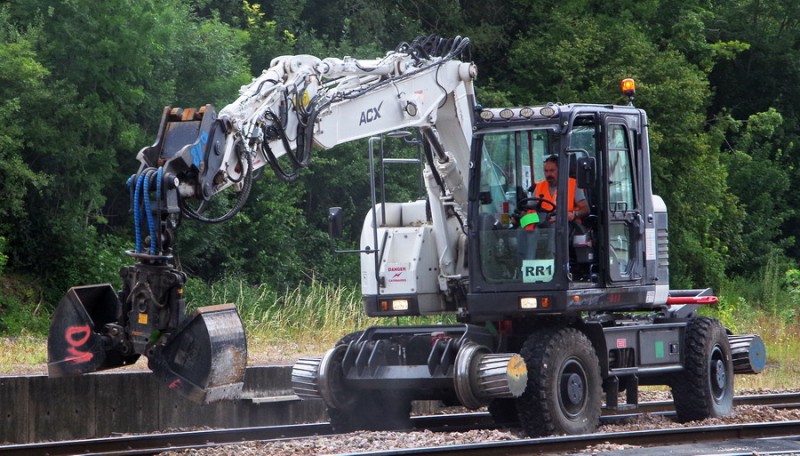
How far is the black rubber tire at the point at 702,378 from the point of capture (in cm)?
1373

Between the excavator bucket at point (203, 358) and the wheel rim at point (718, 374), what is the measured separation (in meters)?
6.29

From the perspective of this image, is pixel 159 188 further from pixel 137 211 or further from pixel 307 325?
pixel 307 325

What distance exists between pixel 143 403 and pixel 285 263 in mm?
13446

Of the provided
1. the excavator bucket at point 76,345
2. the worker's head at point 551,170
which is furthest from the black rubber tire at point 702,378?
the excavator bucket at point 76,345

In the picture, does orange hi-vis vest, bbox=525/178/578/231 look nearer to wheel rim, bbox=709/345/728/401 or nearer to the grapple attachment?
wheel rim, bbox=709/345/728/401

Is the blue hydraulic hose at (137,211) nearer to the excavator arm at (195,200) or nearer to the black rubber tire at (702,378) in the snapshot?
the excavator arm at (195,200)

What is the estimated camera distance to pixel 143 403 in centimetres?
1449

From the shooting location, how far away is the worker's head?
12.0 meters

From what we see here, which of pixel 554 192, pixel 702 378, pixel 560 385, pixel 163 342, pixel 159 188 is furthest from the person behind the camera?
pixel 702 378

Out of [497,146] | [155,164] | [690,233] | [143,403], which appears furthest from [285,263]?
[155,164]

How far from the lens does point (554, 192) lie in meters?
12.0

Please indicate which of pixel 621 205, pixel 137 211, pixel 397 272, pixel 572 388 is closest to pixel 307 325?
pixel 397 272

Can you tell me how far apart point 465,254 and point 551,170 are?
1.49m

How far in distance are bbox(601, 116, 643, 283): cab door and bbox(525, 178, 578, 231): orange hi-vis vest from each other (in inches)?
15.0
